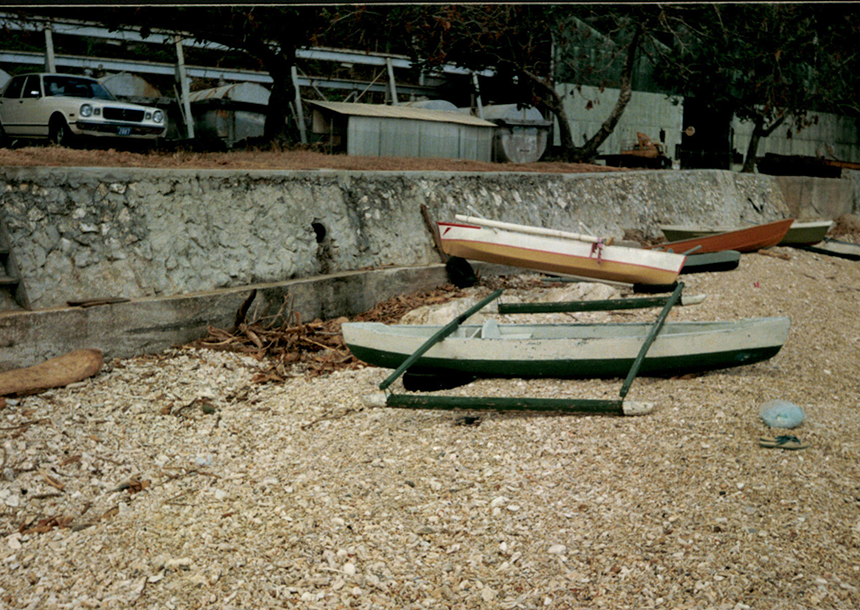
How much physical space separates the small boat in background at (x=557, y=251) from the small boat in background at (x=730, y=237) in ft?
10.0

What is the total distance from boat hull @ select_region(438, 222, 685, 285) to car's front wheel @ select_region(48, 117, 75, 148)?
8.13 m

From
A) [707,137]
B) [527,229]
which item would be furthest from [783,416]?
[707,137]

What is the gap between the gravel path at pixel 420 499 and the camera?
12.0ft

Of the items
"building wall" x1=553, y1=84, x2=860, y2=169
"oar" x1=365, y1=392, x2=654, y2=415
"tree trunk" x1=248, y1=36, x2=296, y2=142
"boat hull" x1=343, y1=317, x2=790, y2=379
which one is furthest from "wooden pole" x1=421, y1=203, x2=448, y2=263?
"building wall" x1=553, y1=84, x2=860, y2=169

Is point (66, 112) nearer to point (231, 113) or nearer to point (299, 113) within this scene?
point (231, 113)

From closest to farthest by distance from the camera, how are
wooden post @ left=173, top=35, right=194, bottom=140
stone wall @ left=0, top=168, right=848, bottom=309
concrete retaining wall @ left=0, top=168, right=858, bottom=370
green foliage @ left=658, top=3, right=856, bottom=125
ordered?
1. concrete retaining wall @ left=0, top=168, right=858, bottom=370
2. stone wall @ left=0, top=168, right=848, bottom=309
3. wooden post @ left=173, top=35, right=194, bottom=140
4. green foliage @ left=658, top=3, right=856, bottom=125

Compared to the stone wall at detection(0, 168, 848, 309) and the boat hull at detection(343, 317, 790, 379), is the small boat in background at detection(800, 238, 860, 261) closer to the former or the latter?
the stone wall at detection(0, 168, 848, 309)

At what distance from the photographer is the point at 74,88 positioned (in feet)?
47.3

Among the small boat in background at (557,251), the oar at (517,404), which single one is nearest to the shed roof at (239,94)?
the small boat in background at (557,251)

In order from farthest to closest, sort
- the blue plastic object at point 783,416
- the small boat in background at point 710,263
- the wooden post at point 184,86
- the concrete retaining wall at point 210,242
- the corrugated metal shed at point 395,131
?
1. the wooden post at point 184,86
2. the corrugated metal shed at point 395,131
3. the small boat in background at point 710,263
4. the concrete retaining wall at point 210,242
5. the blue plastic object at point 783,416

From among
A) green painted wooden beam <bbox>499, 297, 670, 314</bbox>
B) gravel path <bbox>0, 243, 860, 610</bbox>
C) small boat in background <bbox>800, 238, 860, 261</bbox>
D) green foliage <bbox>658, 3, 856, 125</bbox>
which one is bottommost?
gravel path <bbox>0, 243, 860, 610</bbox>

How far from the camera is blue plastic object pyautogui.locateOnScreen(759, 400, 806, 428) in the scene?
5.05 metres

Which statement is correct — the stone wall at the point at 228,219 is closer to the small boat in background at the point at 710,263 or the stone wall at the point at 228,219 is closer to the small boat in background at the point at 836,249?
the small boat in background at the point at 710,263

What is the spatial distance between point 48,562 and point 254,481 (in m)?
1.35
